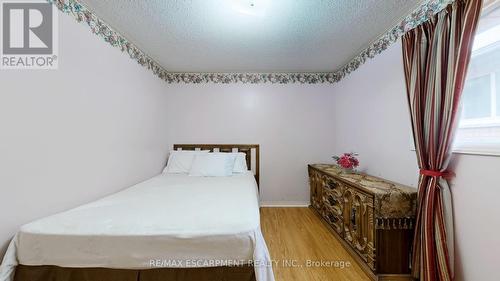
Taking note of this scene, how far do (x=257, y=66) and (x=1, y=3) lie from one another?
2.49 m

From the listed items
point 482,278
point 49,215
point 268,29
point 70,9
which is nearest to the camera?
point 482,278

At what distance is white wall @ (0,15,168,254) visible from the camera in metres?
1.29

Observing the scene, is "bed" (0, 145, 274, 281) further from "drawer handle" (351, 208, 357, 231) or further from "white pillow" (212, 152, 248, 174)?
"white pillow" (212, 152, 248, 174)

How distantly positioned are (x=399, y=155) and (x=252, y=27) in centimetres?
190

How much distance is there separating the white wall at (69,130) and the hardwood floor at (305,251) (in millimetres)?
1787

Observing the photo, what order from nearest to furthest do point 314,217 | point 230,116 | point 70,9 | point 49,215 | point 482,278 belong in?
1. point 482,278
2. point 49,215
3. point 70,9
4. point 314,217
5. point 230,116

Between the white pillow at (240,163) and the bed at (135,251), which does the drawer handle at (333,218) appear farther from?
the bed at (135,251)

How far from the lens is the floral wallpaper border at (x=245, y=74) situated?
1.67m

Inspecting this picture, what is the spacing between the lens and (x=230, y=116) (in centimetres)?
349

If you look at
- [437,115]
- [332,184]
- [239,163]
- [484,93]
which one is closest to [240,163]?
[239,163]

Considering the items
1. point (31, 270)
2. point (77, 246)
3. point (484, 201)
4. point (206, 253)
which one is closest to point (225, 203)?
point (206, 253)

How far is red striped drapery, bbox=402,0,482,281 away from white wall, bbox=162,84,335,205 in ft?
6.19

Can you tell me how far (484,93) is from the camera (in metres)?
1.32

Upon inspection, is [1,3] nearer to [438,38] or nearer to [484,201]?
[438,38]
